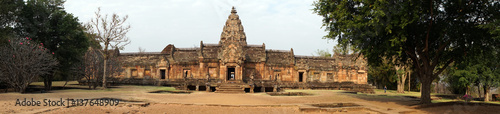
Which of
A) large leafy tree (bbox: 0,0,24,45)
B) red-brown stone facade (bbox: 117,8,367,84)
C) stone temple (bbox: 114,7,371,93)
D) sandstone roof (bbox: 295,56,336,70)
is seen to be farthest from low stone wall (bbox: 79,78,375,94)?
large leafy tree (bbox: 0,0,24,45)

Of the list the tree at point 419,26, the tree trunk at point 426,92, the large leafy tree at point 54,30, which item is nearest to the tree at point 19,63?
the large leafy tree at point 54,30

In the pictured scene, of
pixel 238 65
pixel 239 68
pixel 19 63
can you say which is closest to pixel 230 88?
pixel 239 68

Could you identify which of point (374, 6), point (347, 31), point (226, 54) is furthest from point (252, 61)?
point (374, 6)

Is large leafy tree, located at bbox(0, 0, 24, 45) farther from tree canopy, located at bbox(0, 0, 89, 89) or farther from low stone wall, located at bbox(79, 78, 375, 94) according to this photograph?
low stone wall, located at bbox(79, 78, 375, 94)

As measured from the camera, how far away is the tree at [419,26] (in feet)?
51.5

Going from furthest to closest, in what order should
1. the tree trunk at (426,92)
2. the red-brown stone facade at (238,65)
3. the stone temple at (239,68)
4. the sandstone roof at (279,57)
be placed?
the sandstone roof at (279,57) < the red-brown stone facade at (238,65) < the stone temple at (239,68) < the tree trunk at (426,92)

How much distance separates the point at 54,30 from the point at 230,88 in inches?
598

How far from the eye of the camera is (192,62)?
1480 inches

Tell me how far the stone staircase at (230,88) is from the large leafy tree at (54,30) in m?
12.1

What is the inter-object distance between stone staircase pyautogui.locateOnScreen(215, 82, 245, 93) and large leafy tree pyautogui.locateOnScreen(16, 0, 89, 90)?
477 inches

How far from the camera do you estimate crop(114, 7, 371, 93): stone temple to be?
35.4 metres

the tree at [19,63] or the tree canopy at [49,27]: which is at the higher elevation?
the tree canopy at [49,27]

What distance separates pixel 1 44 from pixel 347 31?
2231cm

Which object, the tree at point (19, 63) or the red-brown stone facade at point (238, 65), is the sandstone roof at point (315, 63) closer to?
the red-brown stone facade at point (238, 65)
